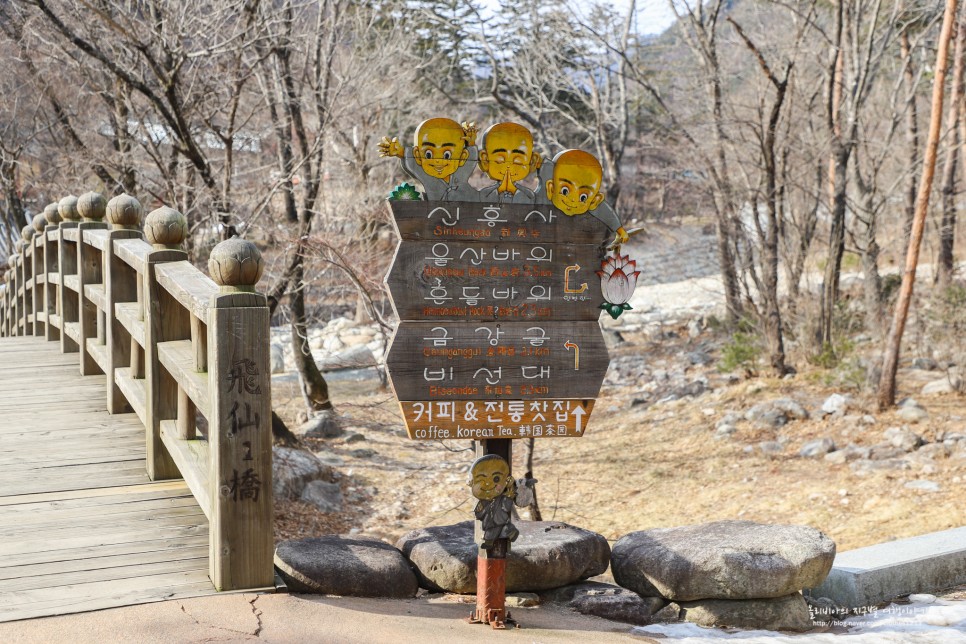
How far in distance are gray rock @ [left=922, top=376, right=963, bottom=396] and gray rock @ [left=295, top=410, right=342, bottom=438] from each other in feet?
27.2

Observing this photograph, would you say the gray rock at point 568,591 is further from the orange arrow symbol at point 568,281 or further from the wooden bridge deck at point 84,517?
the wooden bridge deck at point 84,517

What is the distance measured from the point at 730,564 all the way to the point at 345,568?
201 cm

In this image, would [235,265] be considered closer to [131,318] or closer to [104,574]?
[104,574]

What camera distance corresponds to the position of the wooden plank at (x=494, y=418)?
4418mm

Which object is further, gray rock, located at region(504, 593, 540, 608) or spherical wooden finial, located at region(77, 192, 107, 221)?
spherical wooden finial, located at region(77, 192, 107, 221)

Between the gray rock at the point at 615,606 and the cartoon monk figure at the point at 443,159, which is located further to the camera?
the gray rock at the point at 615,606

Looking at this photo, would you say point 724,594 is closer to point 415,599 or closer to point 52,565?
point 415,599

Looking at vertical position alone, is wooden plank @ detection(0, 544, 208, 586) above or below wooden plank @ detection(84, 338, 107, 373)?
below

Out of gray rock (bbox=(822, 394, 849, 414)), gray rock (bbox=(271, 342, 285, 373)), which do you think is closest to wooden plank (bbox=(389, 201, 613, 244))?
gray rock (bbox=(822, 394, 849, 414))

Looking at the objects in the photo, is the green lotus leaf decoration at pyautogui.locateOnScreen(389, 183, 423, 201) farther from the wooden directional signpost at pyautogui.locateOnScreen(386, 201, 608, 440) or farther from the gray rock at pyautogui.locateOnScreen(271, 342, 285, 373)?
the gray rock at pyautogui.locateOnScreen(271, 342, 285, 373)

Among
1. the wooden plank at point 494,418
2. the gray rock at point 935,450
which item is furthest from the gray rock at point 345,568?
the gray rock at point 935,450

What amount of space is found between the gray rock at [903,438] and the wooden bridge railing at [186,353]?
27.0ft

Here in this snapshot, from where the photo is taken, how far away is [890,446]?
417 inches

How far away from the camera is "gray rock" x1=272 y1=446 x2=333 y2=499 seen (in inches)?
428
